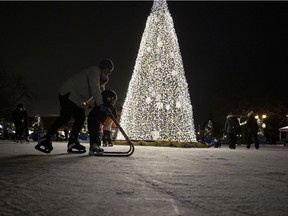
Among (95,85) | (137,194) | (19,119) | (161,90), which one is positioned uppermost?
(161,90)

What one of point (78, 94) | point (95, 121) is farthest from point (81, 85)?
point (95, 121)

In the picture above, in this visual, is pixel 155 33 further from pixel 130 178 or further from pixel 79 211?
pixel 79 211

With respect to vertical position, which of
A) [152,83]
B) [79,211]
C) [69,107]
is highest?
[152,83]

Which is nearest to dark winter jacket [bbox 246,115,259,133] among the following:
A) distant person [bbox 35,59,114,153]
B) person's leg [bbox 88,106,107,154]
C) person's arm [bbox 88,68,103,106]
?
person's leg [bbox 88,106,107,154]

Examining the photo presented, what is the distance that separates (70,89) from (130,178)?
158 inches

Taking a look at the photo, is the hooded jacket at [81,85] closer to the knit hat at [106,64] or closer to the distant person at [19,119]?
the knit hat at [106,64]

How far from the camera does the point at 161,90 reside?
18047mm

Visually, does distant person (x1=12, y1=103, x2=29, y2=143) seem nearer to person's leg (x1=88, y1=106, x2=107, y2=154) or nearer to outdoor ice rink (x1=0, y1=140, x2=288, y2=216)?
person's leg (x1=88, y1=106, x2=107, y2=154)

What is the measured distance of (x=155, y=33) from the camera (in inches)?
722

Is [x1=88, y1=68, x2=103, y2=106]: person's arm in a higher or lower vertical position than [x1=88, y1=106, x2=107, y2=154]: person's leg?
higher

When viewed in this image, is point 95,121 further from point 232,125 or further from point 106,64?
point 232,125

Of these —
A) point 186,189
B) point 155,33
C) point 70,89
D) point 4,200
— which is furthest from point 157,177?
point 155,33

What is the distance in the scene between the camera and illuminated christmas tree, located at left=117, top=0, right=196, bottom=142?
59.2 feet

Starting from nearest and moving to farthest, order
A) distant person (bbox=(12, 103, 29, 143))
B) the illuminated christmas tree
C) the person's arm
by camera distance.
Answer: the person's arm → distant person (bbox=(12, 103, 29, 143)) → the illuminated christmas tree
